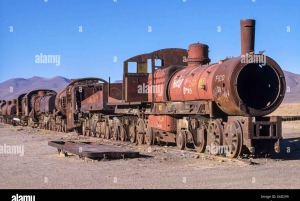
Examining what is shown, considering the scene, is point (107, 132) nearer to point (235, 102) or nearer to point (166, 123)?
point (166, 123)

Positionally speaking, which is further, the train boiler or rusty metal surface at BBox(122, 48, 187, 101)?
rusty metal surface at BBox(122, 48, 187, 101)

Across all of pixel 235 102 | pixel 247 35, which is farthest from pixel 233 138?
pixel 247 35

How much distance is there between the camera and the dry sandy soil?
31.7 feet

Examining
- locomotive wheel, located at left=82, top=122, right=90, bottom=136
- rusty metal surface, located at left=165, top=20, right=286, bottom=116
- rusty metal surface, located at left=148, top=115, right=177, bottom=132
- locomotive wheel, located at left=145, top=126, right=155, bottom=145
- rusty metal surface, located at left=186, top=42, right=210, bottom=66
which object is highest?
rusty metal surface, located at left=186, top=42, right=210, bottom=66

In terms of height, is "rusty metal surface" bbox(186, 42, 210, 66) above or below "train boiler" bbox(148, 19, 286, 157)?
above

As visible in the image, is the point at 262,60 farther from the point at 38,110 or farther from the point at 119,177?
the point at 38,110

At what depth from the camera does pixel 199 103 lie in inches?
608

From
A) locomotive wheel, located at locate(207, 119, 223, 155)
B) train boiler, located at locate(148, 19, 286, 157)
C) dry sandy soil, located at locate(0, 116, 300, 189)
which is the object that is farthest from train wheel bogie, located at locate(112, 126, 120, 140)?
locomotive wheel, located at locate(207, 119, 223, 155)

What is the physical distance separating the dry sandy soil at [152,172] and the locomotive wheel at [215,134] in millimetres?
553

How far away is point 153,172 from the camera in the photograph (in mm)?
11562

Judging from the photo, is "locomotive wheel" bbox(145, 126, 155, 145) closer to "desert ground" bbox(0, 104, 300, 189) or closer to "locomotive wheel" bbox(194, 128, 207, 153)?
"desert ground" bbox(0, 104, 300, 189)

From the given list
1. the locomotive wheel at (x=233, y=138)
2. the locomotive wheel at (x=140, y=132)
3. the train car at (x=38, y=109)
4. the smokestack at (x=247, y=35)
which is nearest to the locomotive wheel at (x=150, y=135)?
the locomotive wheel at (x=140, y=132)

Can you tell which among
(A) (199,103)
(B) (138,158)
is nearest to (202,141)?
(A) (199,103)
